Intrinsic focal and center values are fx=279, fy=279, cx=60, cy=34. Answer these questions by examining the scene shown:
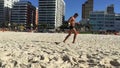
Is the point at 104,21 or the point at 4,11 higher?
the point at 4,11

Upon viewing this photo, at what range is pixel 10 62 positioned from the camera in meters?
6.67

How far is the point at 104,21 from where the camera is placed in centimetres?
15738

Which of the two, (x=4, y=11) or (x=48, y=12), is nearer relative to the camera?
(x=48, y=12)

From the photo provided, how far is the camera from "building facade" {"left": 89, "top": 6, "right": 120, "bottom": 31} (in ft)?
507

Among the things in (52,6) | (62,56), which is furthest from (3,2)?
(62,56)

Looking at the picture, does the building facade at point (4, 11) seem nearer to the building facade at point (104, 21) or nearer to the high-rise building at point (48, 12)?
the high-rise building at point (48, 12)

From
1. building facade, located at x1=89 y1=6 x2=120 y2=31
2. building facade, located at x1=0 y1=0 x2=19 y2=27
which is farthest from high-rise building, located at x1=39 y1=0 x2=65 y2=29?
building facade, located at x1=89 y1=6 x2=120 y2=31

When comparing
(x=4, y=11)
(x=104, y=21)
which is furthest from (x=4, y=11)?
(x=104, y=21)

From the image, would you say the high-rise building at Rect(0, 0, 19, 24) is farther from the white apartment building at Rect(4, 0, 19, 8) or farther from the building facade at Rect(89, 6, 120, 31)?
the building facade at Rect(89, 6, 120, 31)

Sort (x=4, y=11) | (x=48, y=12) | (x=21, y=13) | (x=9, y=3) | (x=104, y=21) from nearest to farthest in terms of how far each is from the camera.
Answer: (x=104, y=21)
(x=48, y=12)
(x=21, y=13)
(x=4, y=11)
(x=9, y=3)

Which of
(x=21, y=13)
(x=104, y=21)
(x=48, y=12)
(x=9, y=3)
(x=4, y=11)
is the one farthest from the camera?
(x=9, y=3)

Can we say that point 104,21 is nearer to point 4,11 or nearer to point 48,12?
point 48,12

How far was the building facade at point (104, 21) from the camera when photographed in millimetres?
154500

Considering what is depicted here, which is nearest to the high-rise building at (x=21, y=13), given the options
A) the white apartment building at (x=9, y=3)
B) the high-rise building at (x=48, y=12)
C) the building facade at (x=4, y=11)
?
the building facade at (x=4, y=11)
